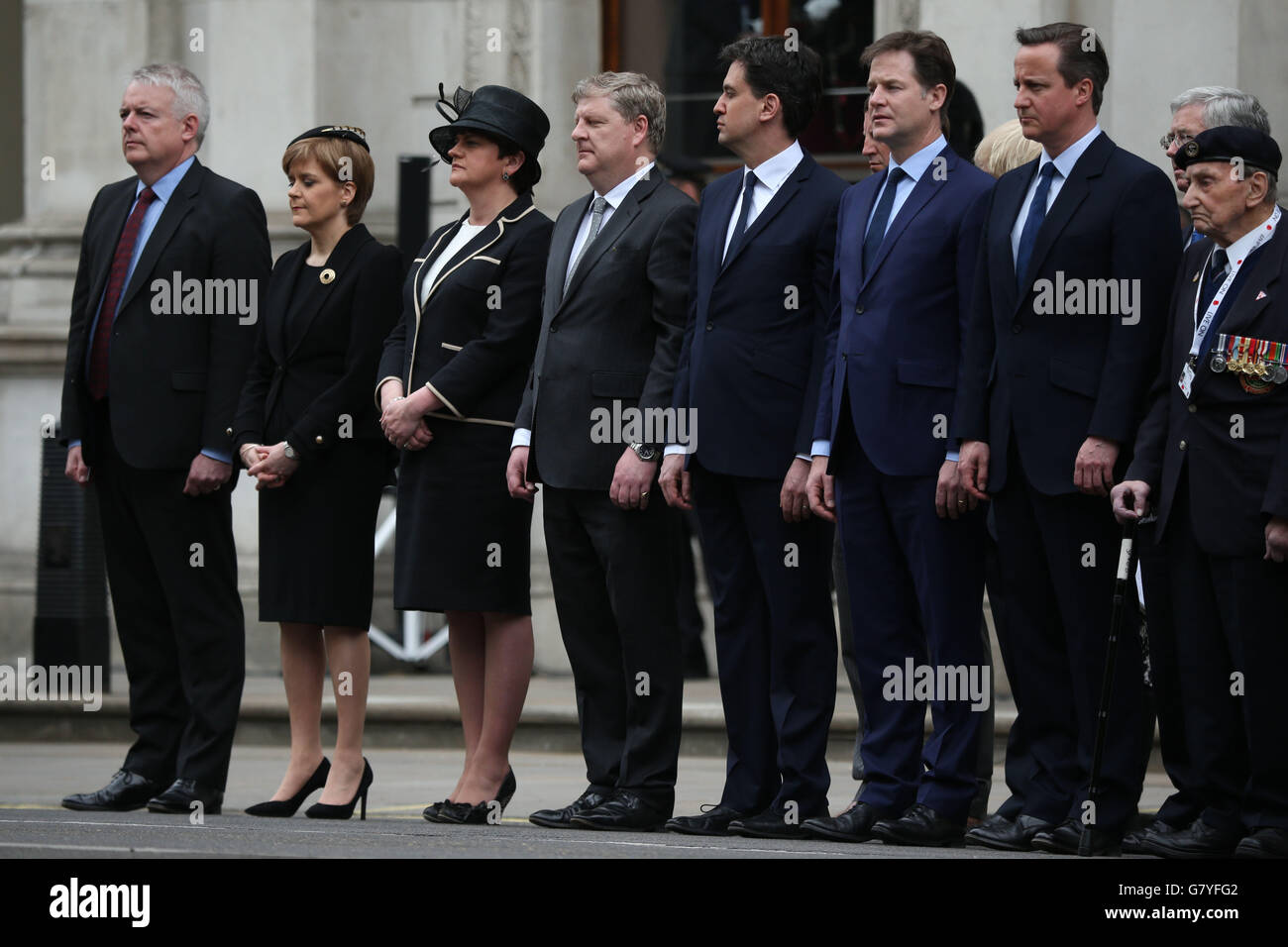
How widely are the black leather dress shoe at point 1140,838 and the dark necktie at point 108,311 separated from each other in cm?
374

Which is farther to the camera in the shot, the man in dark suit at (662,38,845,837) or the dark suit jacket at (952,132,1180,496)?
the man in dark suit at (662,38,845,837)

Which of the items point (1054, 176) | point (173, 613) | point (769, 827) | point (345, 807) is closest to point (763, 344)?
point (1054, 176)

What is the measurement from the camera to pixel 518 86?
13.5 m

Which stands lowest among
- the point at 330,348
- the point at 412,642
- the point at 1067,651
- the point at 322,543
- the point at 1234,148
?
the point at 412,642

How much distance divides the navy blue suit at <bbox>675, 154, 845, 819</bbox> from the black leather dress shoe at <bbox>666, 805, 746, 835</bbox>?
0.04 m

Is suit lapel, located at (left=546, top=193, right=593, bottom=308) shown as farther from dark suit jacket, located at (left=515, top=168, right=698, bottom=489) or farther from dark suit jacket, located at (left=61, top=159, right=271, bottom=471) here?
dark suit jacket, located at (left=61, top=159, right=271, bottom=471)

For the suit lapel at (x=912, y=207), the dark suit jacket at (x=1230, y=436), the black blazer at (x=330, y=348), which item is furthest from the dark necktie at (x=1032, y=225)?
the black blazer at (x=330, y=348)

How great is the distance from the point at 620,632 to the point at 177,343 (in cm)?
186

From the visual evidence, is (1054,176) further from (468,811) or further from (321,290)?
(468,811)

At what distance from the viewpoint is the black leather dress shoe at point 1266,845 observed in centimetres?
643

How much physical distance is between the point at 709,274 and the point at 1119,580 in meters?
1.61

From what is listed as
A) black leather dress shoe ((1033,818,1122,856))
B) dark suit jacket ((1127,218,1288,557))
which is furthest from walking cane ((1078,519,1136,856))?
dark suit jacket ((1127,218,1288,557))

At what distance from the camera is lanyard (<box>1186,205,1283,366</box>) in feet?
22.0

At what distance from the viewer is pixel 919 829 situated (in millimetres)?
6934
